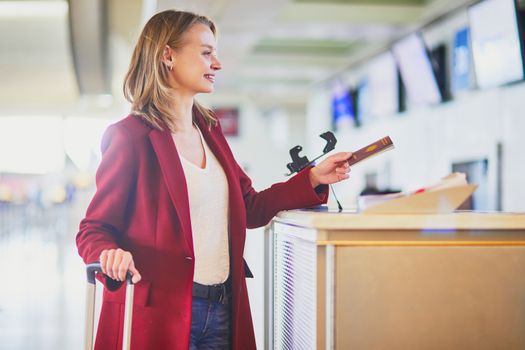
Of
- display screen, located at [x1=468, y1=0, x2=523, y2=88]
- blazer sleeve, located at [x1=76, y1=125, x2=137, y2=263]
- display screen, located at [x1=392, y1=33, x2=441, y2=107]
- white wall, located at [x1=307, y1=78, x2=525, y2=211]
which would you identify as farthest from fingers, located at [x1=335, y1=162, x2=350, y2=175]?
display screen, located at [x1=392, y1=33, x2=441, y2=107]

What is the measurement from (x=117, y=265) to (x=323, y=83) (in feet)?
35.7

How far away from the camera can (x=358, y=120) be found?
1004cm

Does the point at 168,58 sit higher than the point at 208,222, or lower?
higher

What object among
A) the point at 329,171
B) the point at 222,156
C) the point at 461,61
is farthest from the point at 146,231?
the point at 461,61

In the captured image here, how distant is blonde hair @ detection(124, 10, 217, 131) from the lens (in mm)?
1803

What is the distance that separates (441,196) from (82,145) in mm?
16614

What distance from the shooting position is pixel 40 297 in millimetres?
6480

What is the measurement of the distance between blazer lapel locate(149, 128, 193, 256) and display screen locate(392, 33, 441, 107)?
5583mm

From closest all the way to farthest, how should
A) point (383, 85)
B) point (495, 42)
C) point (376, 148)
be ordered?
point (376, 148)
point (495, 42)
point (383, 85)

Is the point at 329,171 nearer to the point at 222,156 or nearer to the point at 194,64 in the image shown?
the point at 222,156

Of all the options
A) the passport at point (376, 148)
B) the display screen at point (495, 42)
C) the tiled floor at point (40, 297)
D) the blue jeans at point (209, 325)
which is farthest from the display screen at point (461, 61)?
the blue jeans at point (209, 325)

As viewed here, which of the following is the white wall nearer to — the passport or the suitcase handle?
the passport

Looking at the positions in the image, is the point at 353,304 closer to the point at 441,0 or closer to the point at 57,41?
the point at 441,0

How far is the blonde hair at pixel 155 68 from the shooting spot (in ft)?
5.91
